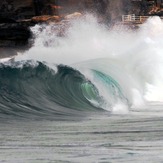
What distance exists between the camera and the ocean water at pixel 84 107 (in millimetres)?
9844

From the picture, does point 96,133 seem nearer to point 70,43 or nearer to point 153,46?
point 153,46

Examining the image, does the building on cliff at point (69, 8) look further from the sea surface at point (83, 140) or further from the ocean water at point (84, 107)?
the sea surface at point (83, 140)

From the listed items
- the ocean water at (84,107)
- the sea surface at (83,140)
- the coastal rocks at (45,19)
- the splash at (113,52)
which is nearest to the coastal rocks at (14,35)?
the coastal rocks at (45,19)

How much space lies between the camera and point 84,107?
16469 millimetres

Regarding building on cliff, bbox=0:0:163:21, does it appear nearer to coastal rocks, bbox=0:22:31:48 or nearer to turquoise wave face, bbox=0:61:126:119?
coastal rocks, bbox=0:22:31:48

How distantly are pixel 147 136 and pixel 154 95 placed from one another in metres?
10.0

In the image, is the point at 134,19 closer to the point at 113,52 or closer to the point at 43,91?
the point at 113,52

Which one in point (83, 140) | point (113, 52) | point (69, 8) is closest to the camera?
point (83, 140)

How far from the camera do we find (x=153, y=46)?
1054 inches

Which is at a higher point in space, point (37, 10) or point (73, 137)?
point (73, 137)

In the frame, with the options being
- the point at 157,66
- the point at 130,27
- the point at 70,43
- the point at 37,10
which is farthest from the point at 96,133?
the point at 37,10

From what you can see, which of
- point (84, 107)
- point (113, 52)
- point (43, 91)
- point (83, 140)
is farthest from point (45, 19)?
point (83, 140)

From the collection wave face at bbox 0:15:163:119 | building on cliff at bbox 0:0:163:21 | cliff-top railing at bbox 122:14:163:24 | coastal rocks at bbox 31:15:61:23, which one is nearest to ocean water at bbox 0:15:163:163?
wave face at bbox 0:15:163:119

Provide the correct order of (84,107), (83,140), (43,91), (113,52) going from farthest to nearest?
1. (113,52)
2. (43,91)
3. (84,107)
4. (83,140)
